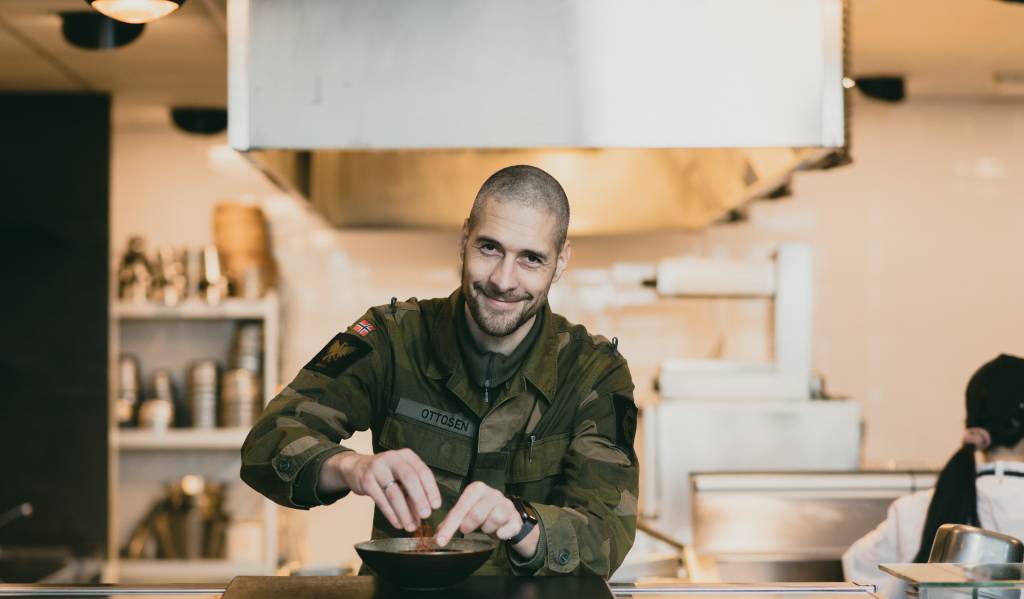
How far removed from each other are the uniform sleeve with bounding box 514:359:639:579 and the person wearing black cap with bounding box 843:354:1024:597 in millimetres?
789

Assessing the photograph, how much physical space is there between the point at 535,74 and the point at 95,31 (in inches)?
66.1

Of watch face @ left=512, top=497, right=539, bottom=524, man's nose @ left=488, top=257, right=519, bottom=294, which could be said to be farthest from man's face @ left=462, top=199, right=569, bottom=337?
watch face @ left=512, top=497, right=539, bottom=524

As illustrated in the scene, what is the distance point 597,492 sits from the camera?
5.74ft

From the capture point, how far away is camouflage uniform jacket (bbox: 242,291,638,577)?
5.85 ft

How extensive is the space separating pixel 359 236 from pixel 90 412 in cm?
122

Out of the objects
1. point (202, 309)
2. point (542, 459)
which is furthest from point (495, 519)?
point (202, 309)

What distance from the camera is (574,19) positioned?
226 centimetres

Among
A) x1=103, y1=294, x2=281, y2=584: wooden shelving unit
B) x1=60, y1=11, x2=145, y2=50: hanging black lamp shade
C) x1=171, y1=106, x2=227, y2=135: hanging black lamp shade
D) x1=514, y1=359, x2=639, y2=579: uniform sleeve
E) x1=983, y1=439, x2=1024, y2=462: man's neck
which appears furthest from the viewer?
x1=171, y1=106, x2=227, y2=135: hanging black lamp shade

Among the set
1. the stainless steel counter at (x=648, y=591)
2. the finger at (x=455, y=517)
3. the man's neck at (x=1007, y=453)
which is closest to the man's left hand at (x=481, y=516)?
the finger at (x=455, y=517)

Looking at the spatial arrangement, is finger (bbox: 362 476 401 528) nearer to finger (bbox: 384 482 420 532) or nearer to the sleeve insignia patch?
finger (bbox: 384 482 420 532)

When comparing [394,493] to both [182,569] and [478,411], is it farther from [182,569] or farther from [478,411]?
[182,569]

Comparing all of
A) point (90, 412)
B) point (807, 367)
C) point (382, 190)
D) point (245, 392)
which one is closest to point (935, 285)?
point (807, 367)

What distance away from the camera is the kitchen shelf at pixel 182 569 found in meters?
4.32

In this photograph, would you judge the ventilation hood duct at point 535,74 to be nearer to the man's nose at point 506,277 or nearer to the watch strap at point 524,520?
the man's nose at point 506,277
